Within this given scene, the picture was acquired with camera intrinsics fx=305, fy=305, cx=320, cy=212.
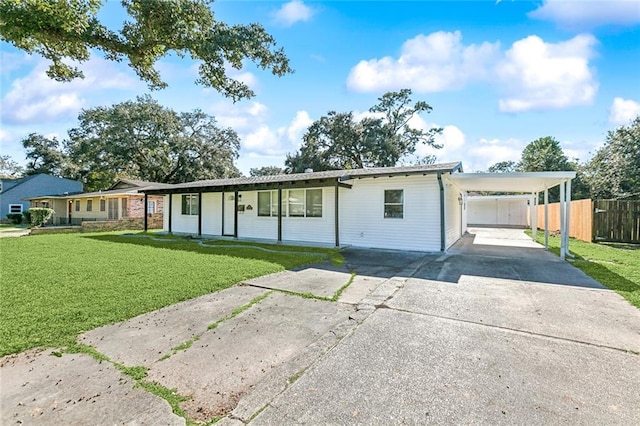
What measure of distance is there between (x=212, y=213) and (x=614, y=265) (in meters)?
15.4

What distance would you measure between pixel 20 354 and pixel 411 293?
528 centimetres

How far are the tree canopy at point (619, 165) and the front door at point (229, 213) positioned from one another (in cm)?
2416

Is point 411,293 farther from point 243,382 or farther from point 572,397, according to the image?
point 243,382

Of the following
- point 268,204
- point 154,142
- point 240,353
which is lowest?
point 240,353

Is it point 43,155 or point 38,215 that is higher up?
point 43,155

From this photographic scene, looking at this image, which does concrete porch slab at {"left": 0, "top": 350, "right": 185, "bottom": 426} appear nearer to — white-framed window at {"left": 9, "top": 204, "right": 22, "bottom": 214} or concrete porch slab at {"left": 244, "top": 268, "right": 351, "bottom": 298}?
concrete porch slab at {"left": 244, "top": 268, "right": 351, "bottom": 298}

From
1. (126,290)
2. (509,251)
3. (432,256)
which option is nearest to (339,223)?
(432,256)

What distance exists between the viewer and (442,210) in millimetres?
9891

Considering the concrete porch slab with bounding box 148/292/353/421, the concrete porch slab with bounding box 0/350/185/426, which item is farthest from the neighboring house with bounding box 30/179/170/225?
the concrete porch slab with bounding box 0/350/185/426

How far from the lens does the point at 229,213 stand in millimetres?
15258

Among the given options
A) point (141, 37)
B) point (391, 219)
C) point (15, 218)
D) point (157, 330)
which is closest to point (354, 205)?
point (391, 219)

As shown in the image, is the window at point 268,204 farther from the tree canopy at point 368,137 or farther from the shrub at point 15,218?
the shrub at point 15,218

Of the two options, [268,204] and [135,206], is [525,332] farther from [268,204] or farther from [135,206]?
[135,206]

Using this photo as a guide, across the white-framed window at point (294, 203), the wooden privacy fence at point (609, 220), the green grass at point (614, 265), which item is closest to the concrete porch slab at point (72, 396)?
the green grass at point (614, 265)
